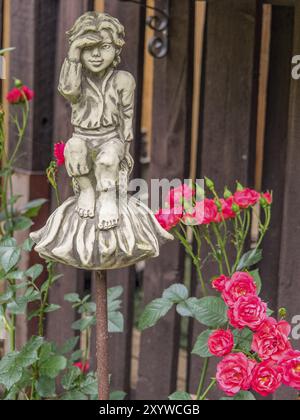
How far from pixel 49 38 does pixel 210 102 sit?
621mm

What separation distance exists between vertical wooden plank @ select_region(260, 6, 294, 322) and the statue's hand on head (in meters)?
0.91

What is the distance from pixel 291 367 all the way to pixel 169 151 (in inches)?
39.4

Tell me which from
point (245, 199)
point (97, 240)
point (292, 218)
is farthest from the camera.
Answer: point (292, 218)

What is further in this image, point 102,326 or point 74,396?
point 74,396

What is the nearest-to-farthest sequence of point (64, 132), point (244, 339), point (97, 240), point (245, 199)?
point (97, 240)
point (244, 339)
point (245, 199)
point (64, 132)

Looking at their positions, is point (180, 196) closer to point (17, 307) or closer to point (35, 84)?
point (17, 307)

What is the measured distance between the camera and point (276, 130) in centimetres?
226

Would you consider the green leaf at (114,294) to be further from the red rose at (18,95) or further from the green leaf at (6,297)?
the red rose at (18,95)

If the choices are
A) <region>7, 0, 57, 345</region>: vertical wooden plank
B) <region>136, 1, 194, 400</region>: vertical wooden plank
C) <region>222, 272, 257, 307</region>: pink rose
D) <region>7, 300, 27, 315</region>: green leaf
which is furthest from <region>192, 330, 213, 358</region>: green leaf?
<region>7, 0, 57, 345</region>: vertical wooden plank

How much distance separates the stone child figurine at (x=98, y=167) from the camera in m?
1.43

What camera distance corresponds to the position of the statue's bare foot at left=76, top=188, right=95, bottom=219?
1.46m

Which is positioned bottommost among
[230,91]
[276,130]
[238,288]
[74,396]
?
[74,396]

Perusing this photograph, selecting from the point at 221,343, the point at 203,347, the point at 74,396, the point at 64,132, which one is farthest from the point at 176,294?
the point at 64,132

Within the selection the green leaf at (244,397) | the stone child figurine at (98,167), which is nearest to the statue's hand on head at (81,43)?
the stone child figurine at (98,167)
